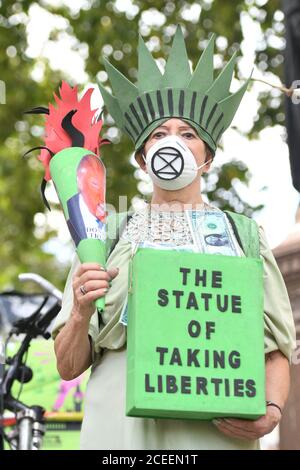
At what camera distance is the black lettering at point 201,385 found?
3.39m

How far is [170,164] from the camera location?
3.81m

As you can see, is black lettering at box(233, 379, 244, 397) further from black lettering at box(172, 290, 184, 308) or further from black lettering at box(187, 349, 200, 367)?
black lettering at box(172, 290, 184, 308)

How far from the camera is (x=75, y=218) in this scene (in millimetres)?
3613

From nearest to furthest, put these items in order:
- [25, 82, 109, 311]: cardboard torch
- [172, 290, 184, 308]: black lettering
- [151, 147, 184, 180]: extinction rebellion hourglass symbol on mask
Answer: [172, 290, 184, 308]: black lettering < [25, 82, 109, 311]: cardboard torch < [151, 147, 184, 180]: extinction rebellion hourglass symbol on mask

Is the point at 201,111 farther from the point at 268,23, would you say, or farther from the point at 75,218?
the point at 268,23

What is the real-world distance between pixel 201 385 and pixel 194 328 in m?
0.16

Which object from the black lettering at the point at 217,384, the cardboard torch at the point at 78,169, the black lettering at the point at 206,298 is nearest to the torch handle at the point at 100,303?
the cardboard torch at the point at 78,169

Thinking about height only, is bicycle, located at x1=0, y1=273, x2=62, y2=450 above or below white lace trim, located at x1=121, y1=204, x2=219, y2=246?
above

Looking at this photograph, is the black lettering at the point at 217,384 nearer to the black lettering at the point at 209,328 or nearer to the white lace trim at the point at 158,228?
the black lettering at the point at 209,328

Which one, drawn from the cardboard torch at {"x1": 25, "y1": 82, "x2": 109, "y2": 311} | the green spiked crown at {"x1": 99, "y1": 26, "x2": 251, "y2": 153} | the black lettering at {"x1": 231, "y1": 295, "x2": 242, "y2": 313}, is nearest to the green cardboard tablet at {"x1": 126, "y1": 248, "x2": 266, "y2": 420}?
the black lettering at {"x1": 231, "y1": 295, "x2": 242, "y2": 313}

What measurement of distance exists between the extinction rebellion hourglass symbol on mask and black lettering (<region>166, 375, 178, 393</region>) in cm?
70

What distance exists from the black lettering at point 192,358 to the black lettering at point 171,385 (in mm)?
61

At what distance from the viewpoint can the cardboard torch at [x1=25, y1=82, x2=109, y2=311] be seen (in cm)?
362
